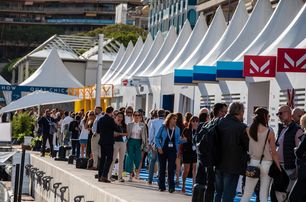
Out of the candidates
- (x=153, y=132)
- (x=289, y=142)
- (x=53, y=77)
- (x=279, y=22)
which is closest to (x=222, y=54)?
(x=279, y=22)

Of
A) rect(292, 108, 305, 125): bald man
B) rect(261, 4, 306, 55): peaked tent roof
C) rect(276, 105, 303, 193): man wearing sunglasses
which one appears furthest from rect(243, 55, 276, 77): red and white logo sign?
rect(276, 105, 303, 193): man wearing sunglasses

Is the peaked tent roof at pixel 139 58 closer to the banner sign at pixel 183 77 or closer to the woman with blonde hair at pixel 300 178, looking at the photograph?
the banner sign at pixel 183 77

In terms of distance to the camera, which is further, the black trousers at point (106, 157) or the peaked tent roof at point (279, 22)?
the peaked tent roof at point (279, 22)

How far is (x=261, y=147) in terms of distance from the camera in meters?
15.1

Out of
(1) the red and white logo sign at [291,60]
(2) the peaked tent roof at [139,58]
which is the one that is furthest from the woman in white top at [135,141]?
(2) the peaked tent roof at [139,58]

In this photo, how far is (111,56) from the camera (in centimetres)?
7975

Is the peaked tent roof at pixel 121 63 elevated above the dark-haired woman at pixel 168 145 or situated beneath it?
elevated above

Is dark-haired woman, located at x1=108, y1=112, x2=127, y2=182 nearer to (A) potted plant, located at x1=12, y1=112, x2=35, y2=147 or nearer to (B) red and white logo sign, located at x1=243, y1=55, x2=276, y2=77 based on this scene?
(B) red and white logo sign, located at x1=243, y1=55, x2=276, y2=77

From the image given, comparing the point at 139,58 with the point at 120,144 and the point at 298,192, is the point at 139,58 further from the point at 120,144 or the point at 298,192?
the point at 298,192

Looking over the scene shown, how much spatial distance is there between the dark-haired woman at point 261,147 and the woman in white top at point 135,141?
9.27 m

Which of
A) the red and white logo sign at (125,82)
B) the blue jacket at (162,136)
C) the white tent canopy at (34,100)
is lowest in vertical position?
the blue jacket at (162,136)

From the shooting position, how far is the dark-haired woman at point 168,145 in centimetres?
2105

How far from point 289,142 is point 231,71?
11.0m

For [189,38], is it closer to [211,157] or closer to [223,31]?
[223,31]
